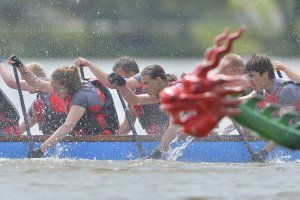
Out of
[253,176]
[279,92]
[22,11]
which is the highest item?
[22,11]

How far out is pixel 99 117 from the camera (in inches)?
363

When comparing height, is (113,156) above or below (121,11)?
below

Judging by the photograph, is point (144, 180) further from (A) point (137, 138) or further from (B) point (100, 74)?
(B) point (100, 74)

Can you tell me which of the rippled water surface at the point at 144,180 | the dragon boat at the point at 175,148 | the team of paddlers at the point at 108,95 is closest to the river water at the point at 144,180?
the rippled water surface at the point at 144,180

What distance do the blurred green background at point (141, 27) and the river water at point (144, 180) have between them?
17.4m

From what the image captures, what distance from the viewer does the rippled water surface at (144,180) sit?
272 inches

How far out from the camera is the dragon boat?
8.94 metres

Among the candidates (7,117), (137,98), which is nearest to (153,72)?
(137,98)

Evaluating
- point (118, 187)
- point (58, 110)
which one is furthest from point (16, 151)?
point (118, 187)

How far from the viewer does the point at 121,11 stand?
2759 cm

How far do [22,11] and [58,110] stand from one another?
19432 millimetres

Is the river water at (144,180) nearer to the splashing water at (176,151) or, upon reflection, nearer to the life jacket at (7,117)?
the splashing water at (176,151)

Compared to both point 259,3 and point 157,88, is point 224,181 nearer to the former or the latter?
point 157,88

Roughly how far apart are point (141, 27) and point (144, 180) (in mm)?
19795
